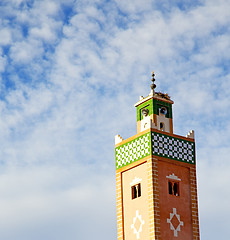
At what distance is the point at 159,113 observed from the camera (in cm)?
4400

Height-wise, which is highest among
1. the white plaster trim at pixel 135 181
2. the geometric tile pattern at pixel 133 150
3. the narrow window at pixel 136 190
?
the geometric tile pattern at pixel 133 150

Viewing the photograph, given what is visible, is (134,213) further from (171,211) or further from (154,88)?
(154,88)

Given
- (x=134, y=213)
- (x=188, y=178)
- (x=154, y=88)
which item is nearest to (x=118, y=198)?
(x=134, y=213)

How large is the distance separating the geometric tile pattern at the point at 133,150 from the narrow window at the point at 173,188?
8.08 feet

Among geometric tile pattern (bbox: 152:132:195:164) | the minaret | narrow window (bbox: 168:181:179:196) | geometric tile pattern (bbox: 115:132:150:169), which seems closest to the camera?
the minaret

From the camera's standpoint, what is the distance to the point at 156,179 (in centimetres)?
4119

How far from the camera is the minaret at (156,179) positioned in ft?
134

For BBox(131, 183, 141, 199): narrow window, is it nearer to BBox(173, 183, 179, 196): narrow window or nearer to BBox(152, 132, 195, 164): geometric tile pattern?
BBox(173, 183, 179, 196): narrow window

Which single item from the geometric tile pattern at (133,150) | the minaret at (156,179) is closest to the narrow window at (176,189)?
the minaret at (156,179)

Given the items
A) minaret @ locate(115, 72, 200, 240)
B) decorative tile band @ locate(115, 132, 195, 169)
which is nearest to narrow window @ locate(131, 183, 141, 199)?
minaret @ locate(115, 72, 200, 240)

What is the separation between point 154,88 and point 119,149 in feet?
15.5

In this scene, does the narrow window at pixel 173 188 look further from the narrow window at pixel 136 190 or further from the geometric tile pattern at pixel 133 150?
the geometric tile pattern at pixel 133 150

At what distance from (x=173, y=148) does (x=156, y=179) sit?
2.80m

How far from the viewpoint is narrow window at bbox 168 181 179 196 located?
1652 inches
